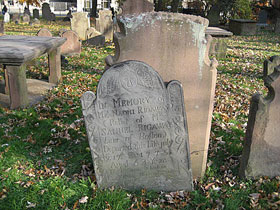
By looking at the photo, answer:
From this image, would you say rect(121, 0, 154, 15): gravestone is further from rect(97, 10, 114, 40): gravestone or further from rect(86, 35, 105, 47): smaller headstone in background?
rect(97, 10, 114, 40): gravestone

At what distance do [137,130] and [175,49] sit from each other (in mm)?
970

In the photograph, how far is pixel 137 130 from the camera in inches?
123

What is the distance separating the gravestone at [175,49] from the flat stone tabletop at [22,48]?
2.48 m

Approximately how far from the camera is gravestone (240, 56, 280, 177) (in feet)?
10.5

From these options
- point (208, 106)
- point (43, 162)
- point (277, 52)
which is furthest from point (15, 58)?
point (277, 52)

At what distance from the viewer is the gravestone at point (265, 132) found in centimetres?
320

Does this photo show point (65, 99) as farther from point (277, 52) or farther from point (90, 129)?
point (277, 52)

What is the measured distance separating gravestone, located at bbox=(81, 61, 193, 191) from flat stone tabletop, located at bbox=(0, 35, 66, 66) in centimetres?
262

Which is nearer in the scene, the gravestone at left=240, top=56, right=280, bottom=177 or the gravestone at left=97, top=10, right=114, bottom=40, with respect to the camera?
the gravestone at left=240, top=56, right=280, bottom=177

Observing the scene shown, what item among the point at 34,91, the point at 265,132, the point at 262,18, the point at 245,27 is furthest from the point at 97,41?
the point at 262,18

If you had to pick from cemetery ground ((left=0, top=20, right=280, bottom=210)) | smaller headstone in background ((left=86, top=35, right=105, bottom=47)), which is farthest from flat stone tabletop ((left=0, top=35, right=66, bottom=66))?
smaller headstone in background ((left=86, top=35, right=105, bottom=47))

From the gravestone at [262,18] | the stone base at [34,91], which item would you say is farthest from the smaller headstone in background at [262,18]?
the stone base at [34,91]

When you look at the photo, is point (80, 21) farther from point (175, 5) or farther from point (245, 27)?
point (175, 5)

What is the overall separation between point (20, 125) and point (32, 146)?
819 millimetres
